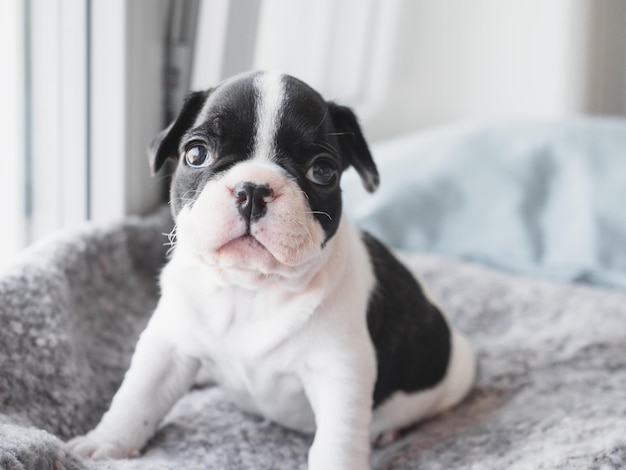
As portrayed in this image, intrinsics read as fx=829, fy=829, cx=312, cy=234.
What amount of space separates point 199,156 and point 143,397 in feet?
1.42

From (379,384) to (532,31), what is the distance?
2812 mm

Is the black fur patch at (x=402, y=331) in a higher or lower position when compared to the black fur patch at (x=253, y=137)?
lower

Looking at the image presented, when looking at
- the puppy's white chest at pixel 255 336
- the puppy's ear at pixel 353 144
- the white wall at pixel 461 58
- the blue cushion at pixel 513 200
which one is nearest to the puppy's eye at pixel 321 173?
the puppy's ear at pixel 353 144

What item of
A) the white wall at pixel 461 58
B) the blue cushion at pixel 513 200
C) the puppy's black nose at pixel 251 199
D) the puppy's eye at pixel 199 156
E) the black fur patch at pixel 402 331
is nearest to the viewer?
the puppy's black nose at pixel 251 199

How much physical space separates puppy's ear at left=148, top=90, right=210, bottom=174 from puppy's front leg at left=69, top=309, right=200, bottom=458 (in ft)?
0.93

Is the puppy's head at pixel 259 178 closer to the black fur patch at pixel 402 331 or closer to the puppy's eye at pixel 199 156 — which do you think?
the puppy's eye at pixel 199 156

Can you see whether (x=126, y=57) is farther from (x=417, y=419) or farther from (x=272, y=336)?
(x=417, y=419)

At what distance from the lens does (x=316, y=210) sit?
1288mm

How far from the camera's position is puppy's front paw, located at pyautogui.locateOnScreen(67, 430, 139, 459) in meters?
1.34

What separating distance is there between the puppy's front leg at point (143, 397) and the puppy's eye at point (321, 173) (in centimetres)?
39

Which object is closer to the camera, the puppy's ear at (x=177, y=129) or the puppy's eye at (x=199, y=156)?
the puppy's eye at (x=199, y=156)

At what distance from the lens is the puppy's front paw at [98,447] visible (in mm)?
1338

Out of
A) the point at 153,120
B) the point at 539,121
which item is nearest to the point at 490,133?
the point at 539,121

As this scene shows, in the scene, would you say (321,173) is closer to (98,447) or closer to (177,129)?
(177,129)
